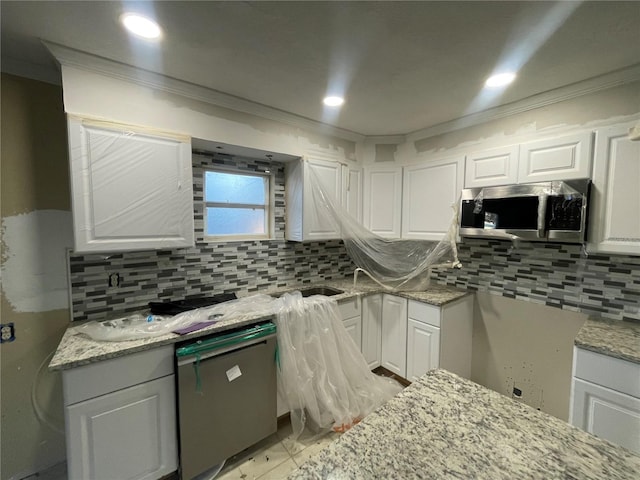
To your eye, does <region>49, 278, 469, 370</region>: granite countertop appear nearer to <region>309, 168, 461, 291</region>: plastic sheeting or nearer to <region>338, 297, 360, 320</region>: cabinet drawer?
<region>309, 168, 461, 291</region>: plastic sheeting

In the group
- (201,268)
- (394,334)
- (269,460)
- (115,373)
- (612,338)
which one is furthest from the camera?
(394,334)

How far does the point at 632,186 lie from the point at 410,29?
1469 millimetres

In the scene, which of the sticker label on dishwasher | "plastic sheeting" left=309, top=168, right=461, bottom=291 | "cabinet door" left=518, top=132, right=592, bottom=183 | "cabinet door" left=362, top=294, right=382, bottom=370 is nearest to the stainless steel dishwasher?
the sticker label on dishwasher

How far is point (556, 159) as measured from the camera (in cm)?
169

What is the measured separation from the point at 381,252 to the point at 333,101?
134 centimetres

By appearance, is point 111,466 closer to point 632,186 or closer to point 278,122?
point 278,122

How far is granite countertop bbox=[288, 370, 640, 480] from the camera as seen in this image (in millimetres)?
589

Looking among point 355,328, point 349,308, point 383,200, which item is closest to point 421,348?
point 355,328

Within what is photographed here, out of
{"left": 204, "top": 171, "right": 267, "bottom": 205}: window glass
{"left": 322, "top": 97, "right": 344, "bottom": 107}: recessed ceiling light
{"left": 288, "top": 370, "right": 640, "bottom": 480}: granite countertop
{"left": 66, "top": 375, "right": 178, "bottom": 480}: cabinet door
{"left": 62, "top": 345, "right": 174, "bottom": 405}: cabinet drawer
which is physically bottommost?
{"left": 66, "top": 375, "right": 178, "bottom": 480}: cabinet door

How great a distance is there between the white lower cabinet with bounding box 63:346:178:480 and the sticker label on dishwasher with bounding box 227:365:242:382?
0.30 m

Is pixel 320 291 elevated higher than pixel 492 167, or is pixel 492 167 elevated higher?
pixel 492 167

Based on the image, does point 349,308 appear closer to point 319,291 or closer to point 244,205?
point 319,291

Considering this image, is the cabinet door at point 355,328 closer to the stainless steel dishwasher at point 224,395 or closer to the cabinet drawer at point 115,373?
the stainless steel dishwasher at point 224,395

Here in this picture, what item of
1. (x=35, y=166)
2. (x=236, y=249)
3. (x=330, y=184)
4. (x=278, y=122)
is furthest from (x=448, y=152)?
(x=35, y=166)
